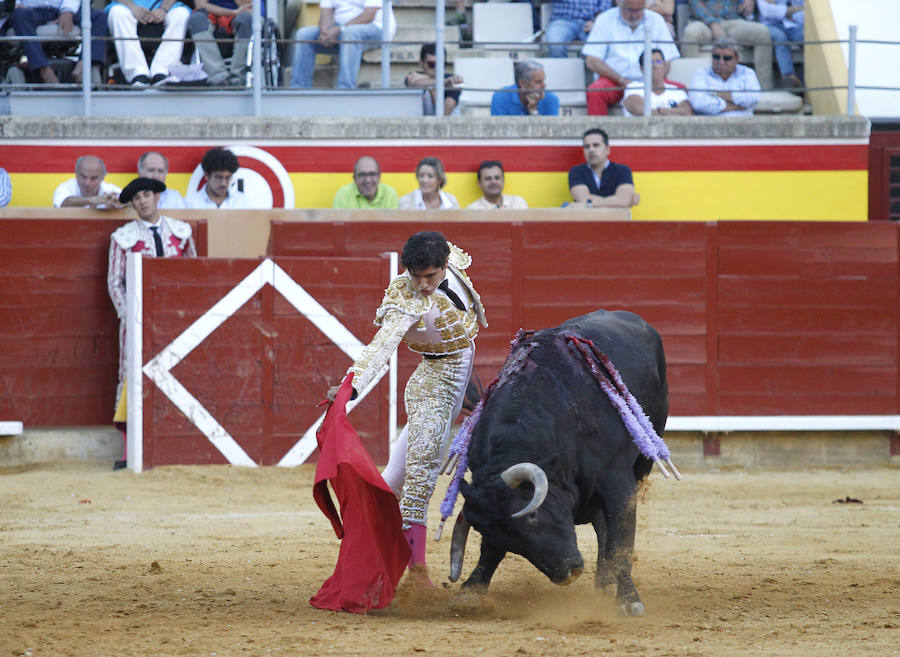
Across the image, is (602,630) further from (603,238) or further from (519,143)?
(519,143)

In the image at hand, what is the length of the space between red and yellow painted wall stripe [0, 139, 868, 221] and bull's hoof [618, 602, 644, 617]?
16.4ft

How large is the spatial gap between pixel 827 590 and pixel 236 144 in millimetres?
5352

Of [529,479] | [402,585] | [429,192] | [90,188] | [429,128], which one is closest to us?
[529,479]

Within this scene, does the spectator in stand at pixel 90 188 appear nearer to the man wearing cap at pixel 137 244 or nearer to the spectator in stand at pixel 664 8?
the man wearing cap at pixel 137 244

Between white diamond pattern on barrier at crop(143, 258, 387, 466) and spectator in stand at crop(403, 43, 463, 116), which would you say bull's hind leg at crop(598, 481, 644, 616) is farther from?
spectator in stand at crop(403, 43, 463, 116)

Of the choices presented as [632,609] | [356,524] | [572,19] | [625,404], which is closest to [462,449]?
[356,524]

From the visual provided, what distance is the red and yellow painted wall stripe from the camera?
852cm

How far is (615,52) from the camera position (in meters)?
9.06

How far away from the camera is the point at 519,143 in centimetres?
873

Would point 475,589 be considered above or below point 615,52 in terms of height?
below

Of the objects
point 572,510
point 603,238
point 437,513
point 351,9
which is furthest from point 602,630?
point 351,9

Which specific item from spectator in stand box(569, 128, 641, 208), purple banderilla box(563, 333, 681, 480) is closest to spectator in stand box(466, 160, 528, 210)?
spectator in stand box(569, 128, 641, 208)

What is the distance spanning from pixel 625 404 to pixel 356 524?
931 millimetres

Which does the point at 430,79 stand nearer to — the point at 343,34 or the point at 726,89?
the point at 343,34
